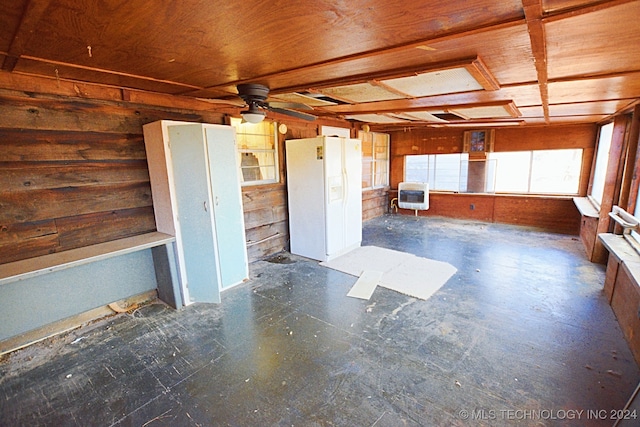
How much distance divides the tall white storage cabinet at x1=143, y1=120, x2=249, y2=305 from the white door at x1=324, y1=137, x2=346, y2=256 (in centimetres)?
138

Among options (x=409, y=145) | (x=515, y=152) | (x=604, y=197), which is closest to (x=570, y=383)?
(x=604, y=197)

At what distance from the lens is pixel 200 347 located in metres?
2.46

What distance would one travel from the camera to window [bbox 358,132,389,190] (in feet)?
22.4

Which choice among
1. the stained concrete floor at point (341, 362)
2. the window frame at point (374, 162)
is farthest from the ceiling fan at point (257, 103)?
the window frame at point (374, 162)

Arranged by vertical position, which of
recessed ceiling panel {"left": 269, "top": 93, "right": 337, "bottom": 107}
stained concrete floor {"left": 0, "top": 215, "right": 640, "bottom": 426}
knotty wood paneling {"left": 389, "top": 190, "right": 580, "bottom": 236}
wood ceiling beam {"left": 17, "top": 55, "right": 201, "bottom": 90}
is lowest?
stained concrete floor {"left": 0, "top": 215, "right": 640, "bottom": 426}

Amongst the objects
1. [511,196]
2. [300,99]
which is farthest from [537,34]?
[511,196]

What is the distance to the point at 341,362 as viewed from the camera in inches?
88.5

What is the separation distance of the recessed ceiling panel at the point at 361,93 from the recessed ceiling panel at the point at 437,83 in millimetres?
154

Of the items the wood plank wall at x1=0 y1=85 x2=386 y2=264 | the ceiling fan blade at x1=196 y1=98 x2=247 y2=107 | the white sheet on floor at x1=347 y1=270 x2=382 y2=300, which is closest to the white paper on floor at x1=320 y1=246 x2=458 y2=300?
the white sheet on floor at x1=347 y1=270 x2=382 y2=300

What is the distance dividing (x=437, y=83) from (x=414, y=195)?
4.85 meters

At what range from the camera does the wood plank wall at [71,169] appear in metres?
2.38

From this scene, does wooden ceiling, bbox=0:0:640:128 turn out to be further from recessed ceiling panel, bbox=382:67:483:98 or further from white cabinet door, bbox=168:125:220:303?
white cabinet door, bbox=168:125:220:303

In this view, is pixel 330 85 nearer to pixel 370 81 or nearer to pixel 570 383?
pixel 370 81

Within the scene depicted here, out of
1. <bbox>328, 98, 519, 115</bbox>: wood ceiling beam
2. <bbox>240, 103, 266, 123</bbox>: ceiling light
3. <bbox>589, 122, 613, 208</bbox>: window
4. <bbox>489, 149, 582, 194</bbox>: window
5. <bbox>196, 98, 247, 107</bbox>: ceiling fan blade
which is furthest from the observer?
<bbox>489, 149, 582, 194</bbox>: window
